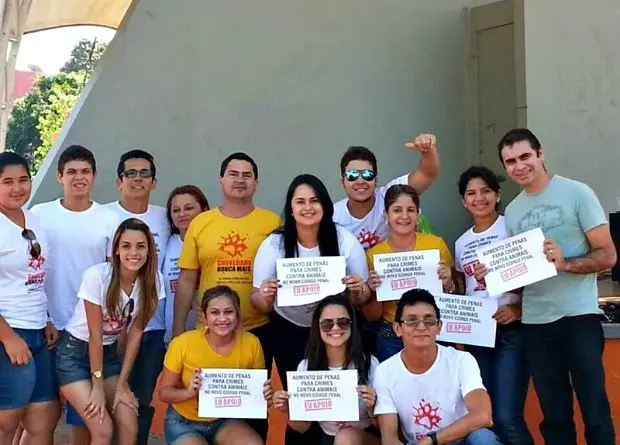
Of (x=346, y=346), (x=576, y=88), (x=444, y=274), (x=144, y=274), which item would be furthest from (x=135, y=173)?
(x=576, y=88)

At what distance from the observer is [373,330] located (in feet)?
14.8

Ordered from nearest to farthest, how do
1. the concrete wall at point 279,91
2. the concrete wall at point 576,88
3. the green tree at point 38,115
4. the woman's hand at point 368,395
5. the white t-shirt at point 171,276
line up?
the woman's hand at point 368,395, the white t-shirt at point 171,276, the concrete wall at point 279,91, the concrete wall at point 576,88, the green tree at point 38,115

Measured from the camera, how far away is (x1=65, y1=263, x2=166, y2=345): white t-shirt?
166 inches

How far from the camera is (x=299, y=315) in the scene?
4.43 meters

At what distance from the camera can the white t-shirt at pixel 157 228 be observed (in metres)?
4.79

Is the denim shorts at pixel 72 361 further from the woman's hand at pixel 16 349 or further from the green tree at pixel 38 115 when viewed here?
the green tree at pixel 38 115

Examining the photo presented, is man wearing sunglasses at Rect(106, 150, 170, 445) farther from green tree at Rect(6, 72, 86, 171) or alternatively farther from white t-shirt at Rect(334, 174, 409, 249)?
green tree at Rect(6, 72, 86, 171)

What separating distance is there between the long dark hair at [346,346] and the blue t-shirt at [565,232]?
874mm

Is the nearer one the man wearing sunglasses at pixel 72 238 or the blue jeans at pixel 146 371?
the man wearing sunglasses at pixel 72 238

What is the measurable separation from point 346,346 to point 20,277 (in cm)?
172

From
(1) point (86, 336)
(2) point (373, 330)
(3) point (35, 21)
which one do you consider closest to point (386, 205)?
(2) point (373, 330)

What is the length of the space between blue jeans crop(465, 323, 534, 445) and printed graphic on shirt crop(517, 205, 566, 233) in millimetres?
597

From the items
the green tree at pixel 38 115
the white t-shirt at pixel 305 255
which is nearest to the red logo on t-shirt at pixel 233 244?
the white t-shirt at pixel 305 255

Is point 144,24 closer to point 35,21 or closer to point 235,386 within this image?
point 235,386
